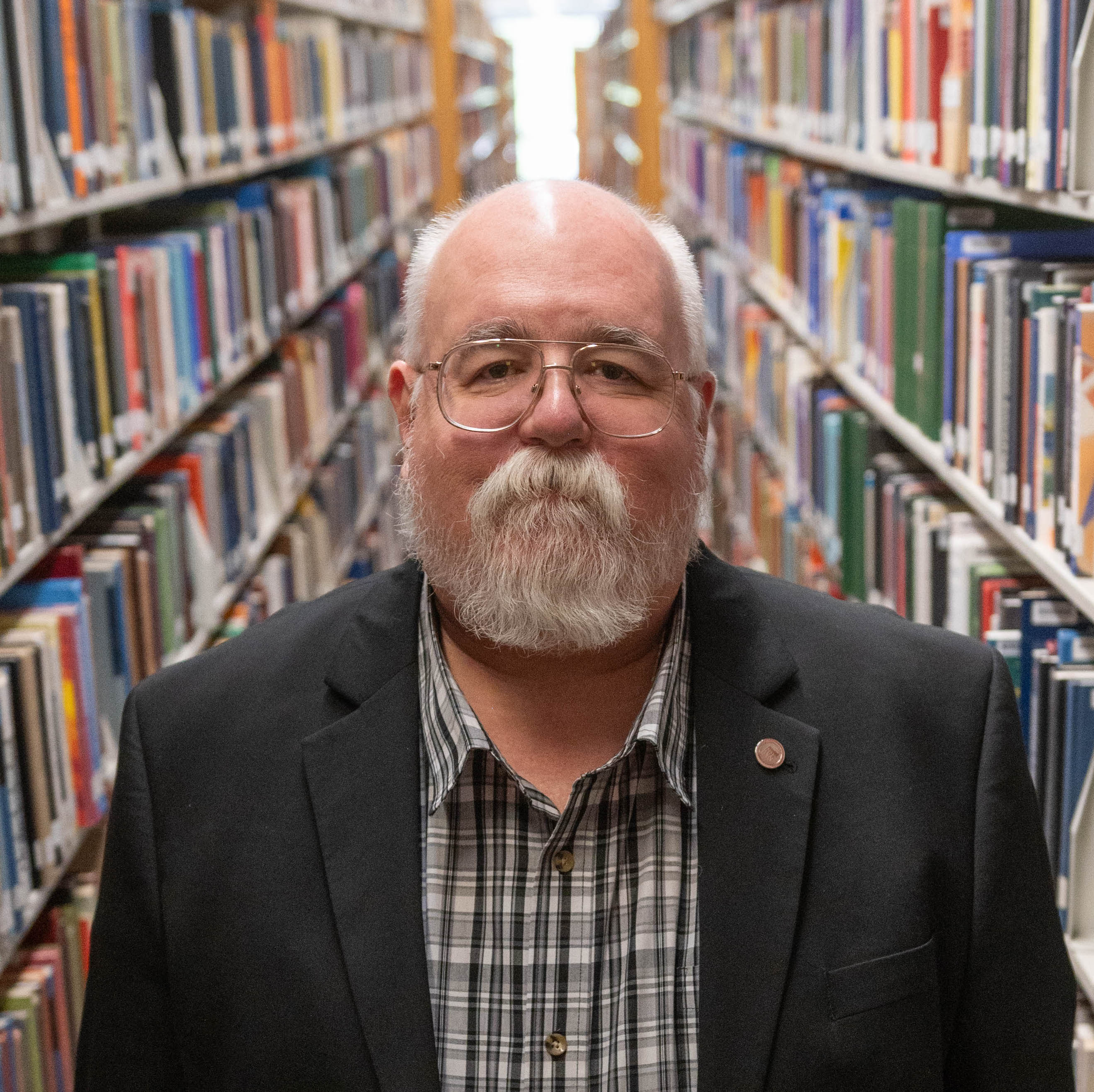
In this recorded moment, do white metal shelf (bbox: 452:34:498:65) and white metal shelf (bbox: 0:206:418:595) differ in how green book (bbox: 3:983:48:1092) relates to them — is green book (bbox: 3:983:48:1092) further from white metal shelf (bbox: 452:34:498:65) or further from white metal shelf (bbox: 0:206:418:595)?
white metal shelf (bbox: 452:34:498:65)

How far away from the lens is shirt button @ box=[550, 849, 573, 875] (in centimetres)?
135

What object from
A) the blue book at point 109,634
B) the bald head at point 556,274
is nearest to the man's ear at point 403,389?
the bald head at point 556,274

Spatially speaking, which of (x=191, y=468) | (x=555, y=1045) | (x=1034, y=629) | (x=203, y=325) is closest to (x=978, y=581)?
(x=1034, y=629)

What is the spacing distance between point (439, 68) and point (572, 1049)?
886 centimetres

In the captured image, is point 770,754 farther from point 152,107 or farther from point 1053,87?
point 152,107

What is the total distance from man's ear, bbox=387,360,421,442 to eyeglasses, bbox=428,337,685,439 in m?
0.12

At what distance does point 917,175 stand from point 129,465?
65.4 inches

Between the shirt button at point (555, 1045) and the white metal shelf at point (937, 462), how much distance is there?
35.9 inches

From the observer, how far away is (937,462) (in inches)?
104

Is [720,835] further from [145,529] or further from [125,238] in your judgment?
[125,238]

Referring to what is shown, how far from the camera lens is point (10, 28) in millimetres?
2139

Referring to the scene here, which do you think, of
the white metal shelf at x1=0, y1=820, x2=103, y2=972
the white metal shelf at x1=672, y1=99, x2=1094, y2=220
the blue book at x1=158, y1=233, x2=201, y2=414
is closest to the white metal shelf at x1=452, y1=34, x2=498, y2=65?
the white metal shelf at x1=672, y1=99, x2=1094, y2=220

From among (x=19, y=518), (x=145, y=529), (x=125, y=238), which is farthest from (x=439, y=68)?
(x=19, y=518)

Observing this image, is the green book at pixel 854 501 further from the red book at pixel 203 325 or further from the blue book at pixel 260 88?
the blue book at pixel 260 88
